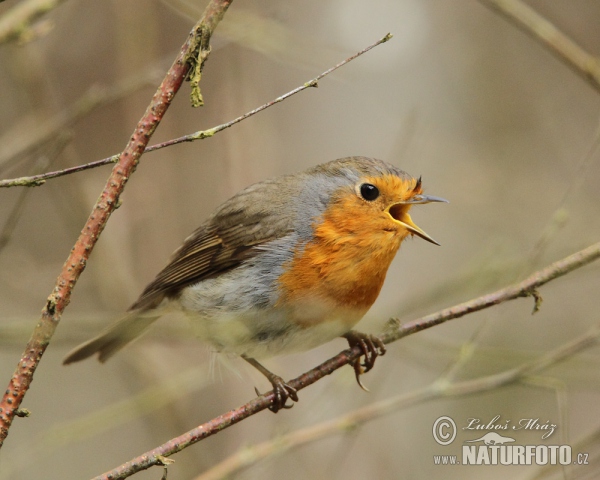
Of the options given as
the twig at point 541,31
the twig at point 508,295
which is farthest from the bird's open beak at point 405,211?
the twig at point 541,31

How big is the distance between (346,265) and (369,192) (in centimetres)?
43

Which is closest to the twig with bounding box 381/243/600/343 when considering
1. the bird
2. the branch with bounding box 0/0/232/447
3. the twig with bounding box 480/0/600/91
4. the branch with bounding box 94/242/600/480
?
the branch with bounding box 94/242/600/480

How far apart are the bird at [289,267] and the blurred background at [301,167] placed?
216mm

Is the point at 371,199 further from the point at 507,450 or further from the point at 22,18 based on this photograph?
the point at 22,18

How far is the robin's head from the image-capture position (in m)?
3.30

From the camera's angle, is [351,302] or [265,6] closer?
[351,302]

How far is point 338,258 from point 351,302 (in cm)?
21

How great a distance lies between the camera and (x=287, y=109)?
24.2ft

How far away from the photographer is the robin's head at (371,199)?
3.30 metres

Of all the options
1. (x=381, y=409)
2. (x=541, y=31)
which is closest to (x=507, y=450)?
(x=381, y=409)

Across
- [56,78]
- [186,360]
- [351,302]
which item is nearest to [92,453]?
[186,360]

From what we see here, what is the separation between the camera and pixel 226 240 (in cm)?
381

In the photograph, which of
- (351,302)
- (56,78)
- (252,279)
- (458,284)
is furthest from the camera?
(56,78)

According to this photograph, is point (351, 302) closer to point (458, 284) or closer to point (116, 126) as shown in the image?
point (458, 284)
